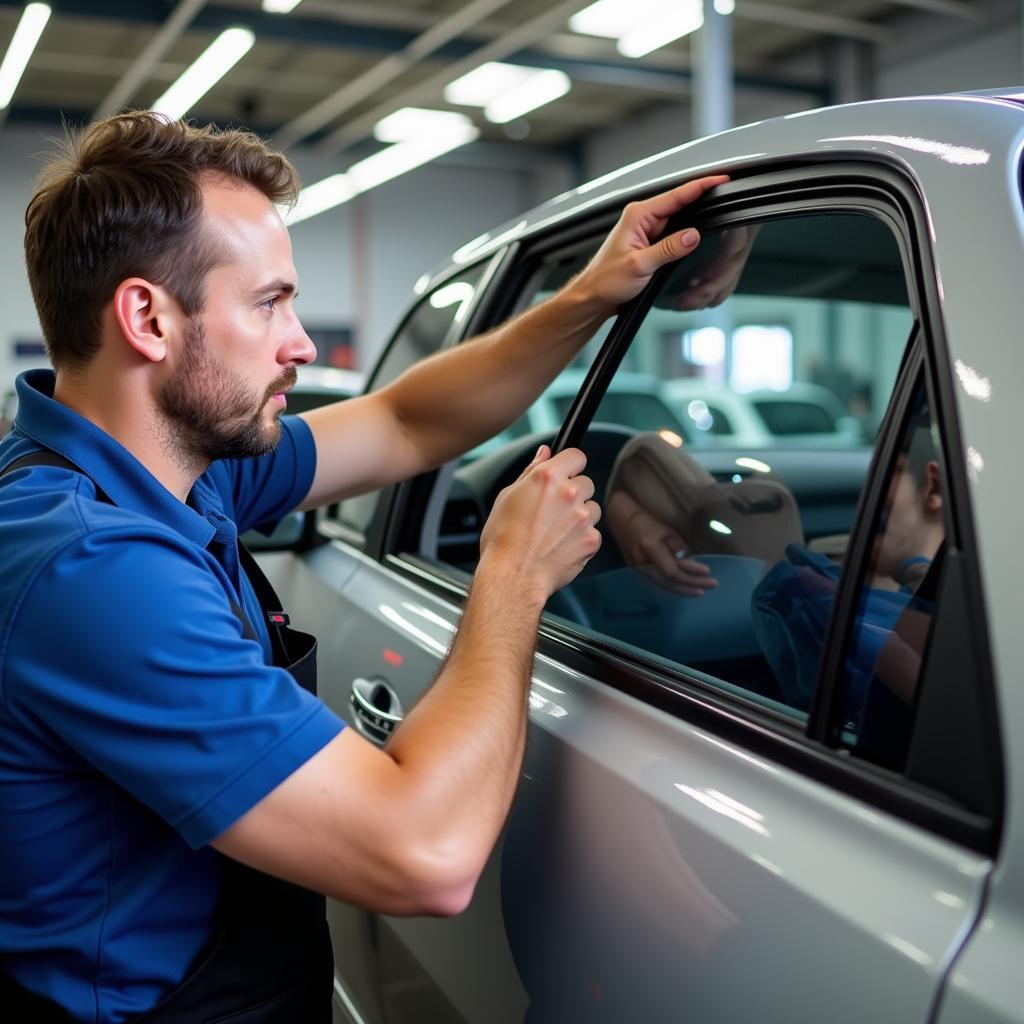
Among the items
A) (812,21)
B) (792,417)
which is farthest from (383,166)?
(792,417)

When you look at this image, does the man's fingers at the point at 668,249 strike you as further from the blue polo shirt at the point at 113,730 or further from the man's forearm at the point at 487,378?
the blue polo shirt at the point at 113,730

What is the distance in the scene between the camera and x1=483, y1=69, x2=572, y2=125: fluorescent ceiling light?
11.3 metres

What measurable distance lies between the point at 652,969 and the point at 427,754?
0.29m

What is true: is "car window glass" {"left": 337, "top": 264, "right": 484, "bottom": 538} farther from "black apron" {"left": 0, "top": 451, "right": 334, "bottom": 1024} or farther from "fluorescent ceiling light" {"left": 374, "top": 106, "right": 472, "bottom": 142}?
"fluorescent ceiling light" {"left": 374, "top": 106, "right": 472, "bottom": 142}

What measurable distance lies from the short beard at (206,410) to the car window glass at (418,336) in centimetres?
82

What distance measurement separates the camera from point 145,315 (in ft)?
4.36

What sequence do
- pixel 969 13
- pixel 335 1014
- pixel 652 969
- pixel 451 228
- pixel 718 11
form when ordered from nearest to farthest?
pixel 652 969, pixel 335 1014, pixel 718 11, pixel 969 13, pixel 451 228

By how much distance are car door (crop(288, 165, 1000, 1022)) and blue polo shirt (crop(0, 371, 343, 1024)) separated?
33cm

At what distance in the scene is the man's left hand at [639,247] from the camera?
1433mm

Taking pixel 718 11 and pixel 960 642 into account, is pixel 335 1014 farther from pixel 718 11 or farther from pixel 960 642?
pixel 718 11

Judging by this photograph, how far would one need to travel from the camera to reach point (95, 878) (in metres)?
1.18

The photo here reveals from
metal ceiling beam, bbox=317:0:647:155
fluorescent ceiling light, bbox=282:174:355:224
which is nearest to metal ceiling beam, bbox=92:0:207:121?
metal ceiling beam, bbox=317:0:647:155

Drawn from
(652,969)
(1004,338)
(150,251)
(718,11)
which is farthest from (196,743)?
(718,11)

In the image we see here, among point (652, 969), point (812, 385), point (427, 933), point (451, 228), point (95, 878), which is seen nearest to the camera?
point (652, 969)
